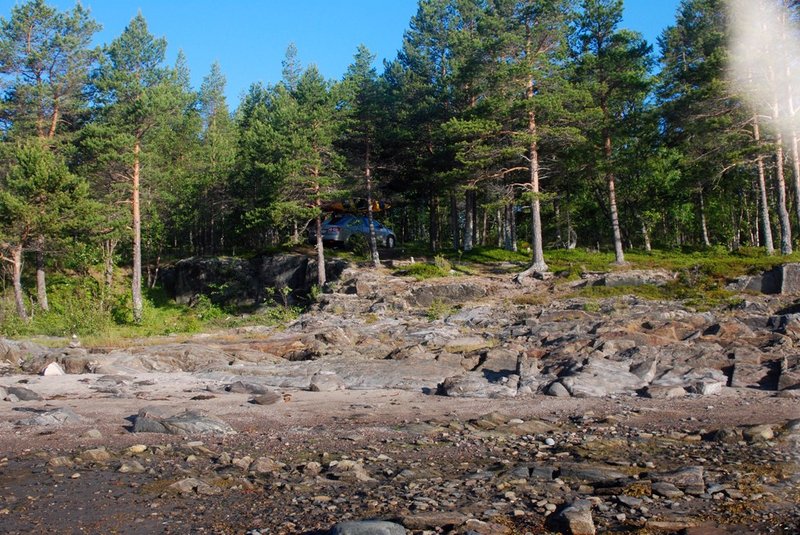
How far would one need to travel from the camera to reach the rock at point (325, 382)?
1587 cm

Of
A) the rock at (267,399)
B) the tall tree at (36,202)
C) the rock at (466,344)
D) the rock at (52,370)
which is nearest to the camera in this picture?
the rock at (267,399)

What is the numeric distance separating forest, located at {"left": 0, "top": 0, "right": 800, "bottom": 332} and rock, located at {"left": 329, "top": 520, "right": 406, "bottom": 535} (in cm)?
2291

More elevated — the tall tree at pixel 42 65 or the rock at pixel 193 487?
the tall tree at pixel 42 65

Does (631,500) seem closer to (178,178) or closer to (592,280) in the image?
(592,280)

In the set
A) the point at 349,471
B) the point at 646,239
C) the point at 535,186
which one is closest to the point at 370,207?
the point at 535,186

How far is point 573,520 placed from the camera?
709 centimetres

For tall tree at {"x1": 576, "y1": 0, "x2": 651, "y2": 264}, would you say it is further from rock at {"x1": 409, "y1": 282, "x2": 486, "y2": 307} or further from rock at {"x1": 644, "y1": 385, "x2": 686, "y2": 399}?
rock at {"x1": 644, "y1": 385, "x2": 686, "y2": 399}

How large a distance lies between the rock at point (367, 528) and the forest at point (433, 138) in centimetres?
2291

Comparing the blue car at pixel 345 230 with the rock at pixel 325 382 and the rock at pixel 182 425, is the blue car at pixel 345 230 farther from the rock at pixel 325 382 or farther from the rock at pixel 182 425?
the rock at pixel 182 425

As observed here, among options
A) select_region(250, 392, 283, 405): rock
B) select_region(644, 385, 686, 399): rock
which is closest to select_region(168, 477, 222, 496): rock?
select_region(250, 392, 283, 405): rock

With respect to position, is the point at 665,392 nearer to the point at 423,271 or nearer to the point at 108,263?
the point at 423,271

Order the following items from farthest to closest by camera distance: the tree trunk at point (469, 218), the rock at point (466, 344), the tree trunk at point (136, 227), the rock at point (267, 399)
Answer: the tree trunk at point (469, 218) < the tree trunk at point (136, 227) < the rock at point (466, 344) < the rock at point (267, 399)

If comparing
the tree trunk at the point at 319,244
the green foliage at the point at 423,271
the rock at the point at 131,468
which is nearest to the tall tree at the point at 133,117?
the tree trunk at the point at 319,244

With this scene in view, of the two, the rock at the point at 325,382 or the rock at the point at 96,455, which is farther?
the rock at the point at 325,382
